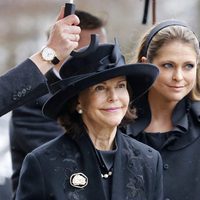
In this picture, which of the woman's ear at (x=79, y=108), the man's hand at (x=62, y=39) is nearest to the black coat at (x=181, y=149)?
the woman's ear at (x=79, y=108)

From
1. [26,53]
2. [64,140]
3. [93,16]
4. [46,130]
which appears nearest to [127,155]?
[64,140]

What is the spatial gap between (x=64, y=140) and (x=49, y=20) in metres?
7.52

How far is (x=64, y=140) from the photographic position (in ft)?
11.1

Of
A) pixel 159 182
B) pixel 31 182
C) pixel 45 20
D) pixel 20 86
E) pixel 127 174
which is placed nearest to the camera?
pixel 20 86

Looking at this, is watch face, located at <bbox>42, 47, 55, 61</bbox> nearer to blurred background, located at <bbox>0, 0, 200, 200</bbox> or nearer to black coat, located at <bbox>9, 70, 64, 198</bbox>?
black coat, located at <bbox>9, 70, 64, 198</bbox>

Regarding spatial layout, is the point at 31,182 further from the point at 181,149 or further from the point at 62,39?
the point at 181,149

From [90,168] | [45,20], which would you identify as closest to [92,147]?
[90,168]

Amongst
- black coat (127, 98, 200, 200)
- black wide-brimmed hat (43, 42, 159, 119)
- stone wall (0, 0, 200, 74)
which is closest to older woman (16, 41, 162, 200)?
black wide-brimmed hat (43, 42, 159, 119)

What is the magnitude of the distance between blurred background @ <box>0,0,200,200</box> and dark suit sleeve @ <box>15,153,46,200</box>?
0.99 metres

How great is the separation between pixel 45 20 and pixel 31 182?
25.8 ft

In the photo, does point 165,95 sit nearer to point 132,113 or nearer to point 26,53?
point 132,113

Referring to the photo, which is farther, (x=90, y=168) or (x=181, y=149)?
(x=181, y=149)

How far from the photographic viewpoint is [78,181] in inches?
129

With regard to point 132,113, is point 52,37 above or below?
above
